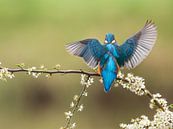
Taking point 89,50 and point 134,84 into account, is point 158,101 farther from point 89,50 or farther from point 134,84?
point 89,50

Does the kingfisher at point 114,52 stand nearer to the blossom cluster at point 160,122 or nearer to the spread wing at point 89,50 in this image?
the spread wing at point 89,50

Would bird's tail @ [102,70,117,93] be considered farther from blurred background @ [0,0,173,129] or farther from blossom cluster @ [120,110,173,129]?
blurred background @ [0,0,173,129]

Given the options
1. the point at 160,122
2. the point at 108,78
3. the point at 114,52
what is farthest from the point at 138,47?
the point at 160,122

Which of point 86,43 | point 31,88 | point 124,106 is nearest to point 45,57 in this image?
point 31,88

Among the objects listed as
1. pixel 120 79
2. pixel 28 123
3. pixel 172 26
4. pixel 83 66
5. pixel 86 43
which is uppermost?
pixel 172 26

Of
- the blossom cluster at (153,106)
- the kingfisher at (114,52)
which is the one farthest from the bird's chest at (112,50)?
the blossom cluster at (153,106)

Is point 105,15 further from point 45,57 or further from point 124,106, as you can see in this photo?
point 124,106

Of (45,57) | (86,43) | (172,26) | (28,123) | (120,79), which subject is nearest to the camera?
(120,79)
